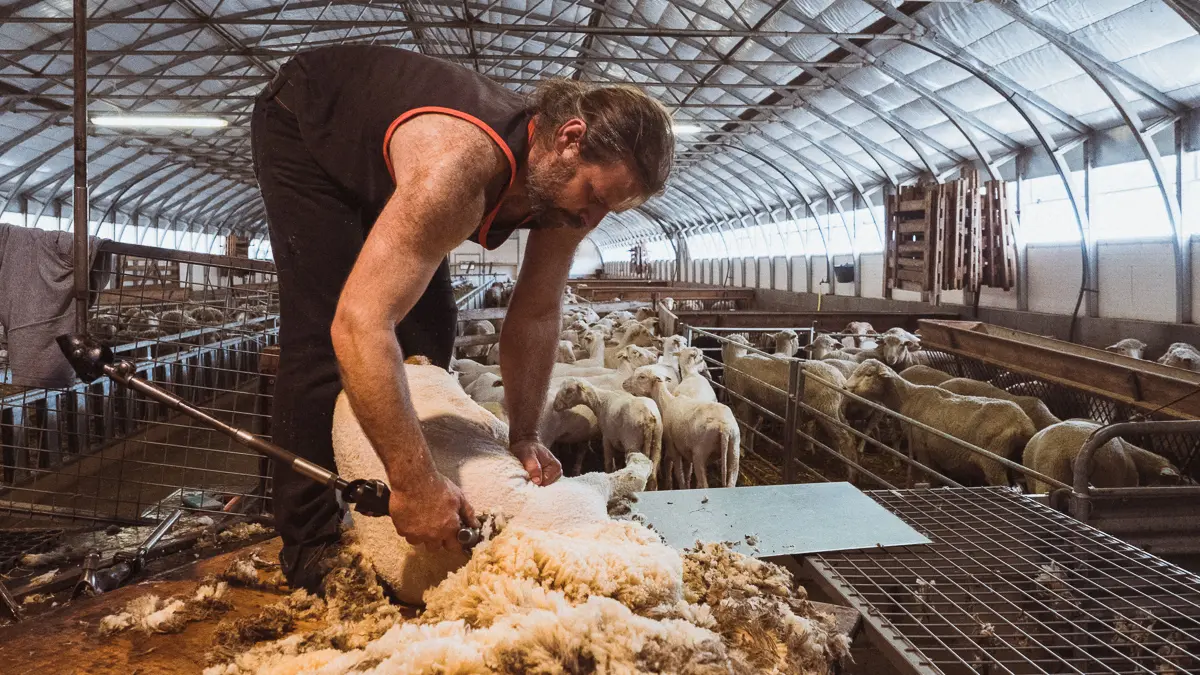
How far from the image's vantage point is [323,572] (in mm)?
1991

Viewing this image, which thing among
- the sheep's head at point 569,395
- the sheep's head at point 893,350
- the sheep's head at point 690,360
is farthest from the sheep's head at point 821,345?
the sheep's head at point 569,395

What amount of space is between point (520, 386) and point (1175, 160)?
1173 cm

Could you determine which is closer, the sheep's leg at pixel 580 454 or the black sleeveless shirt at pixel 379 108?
the black sleeveless shirt at pixel 379 108

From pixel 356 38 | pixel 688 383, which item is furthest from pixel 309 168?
pixel 356 38

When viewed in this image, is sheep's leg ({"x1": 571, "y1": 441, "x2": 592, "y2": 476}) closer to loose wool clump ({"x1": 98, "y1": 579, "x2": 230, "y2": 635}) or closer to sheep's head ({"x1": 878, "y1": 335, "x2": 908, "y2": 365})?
sheep's head ({"x1": 878, "y1": 335, "x2": 908, "y2": 365})

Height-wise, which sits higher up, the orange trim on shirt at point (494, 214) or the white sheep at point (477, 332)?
the orange trim on shirt at point (494, 214)

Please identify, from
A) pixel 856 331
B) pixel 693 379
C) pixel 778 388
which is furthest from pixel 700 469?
pixel 856 331

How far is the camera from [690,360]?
27.5 ft

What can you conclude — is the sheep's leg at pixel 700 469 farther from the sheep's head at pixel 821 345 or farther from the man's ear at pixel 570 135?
the man's ear at pixel 570 135

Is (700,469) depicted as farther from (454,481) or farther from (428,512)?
(428,512)

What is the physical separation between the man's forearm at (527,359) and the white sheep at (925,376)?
7.30 m

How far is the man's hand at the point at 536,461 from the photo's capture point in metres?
2.17

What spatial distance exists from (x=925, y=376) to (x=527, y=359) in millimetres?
7519

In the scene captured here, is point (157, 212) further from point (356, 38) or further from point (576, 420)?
point (576, 420)
